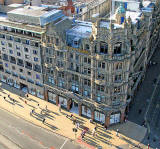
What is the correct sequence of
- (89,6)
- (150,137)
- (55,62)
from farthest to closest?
(89,6) < (55,62) < (150,137)

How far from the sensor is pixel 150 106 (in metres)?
95.8

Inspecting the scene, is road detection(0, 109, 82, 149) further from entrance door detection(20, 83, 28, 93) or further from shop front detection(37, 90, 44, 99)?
entrance door detection(20, 83, 28, 93)

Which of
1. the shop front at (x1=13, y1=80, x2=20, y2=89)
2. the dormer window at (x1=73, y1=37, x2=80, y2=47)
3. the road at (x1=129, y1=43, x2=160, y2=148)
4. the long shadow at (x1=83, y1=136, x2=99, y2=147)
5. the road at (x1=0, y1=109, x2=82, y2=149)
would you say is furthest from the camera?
the shop front at (x1=13, y1=80, x2=20, y2=89)

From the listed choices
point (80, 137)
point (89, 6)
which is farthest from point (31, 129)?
point (89, 6)

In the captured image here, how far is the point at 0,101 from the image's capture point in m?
99.7

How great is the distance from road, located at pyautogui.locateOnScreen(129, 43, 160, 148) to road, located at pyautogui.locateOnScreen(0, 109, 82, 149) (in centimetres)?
2593

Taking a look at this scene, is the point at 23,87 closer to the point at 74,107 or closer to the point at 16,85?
the point at 16,85

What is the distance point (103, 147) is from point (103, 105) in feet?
46.4

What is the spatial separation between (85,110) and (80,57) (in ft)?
73.8

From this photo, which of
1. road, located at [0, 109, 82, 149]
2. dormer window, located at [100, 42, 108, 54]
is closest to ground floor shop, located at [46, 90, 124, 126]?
road, located at [0, 109, 82, 149]

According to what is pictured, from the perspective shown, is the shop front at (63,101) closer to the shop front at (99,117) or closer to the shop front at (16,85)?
the shop front at (99,117)

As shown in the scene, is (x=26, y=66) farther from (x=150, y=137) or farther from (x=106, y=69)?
(x=150, y=137)

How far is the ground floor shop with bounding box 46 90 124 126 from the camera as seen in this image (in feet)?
277

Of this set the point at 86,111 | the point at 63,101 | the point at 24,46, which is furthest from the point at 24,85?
the point at 86,111
